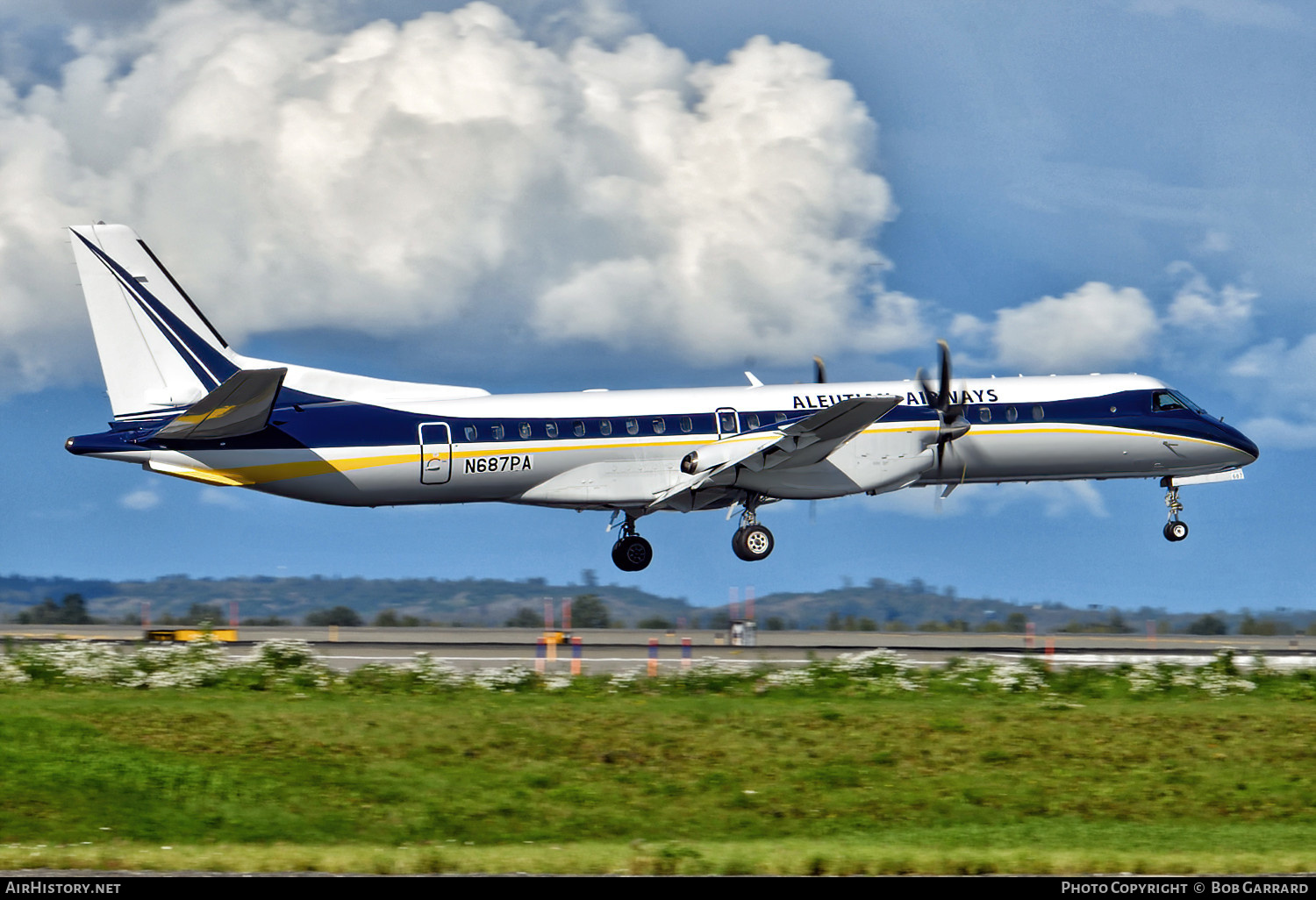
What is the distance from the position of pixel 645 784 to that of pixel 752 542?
51.4 feet

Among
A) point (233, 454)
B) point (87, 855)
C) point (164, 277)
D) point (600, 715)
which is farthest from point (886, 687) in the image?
point (164, 277)

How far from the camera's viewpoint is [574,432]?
33156 millimetres

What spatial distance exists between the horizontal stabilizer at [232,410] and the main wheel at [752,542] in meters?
11.8

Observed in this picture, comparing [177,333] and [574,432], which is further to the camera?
[574,432]

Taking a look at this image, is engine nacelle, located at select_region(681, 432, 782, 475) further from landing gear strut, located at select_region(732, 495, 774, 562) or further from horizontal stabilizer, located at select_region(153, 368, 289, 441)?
horizontal stabilizer, located at select_region(153, 368, 289, 441)

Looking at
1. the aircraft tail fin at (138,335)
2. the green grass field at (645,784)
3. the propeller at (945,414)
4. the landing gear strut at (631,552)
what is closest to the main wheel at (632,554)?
the landing gear strut at (631,552)

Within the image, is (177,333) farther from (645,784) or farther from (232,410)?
(645,784)

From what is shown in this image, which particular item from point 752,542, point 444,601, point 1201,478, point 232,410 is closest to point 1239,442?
point 1201,478

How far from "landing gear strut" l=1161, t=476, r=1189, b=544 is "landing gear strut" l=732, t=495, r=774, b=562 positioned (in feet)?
39.4

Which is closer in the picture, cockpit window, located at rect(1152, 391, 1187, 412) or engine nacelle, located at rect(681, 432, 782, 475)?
engine nacelle, located at rect(681, 432, 782, 475)

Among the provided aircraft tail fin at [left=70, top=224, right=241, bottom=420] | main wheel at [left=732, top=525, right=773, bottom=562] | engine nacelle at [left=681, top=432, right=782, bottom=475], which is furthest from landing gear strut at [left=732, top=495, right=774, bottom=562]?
aircraft tail fin at [left=70, top=224, right=241, bottom=420]

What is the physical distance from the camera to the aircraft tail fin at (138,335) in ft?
103

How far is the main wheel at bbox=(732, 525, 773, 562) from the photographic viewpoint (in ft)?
111

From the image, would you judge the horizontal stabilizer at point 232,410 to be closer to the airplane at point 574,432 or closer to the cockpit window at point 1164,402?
the airplane at point 574,432
